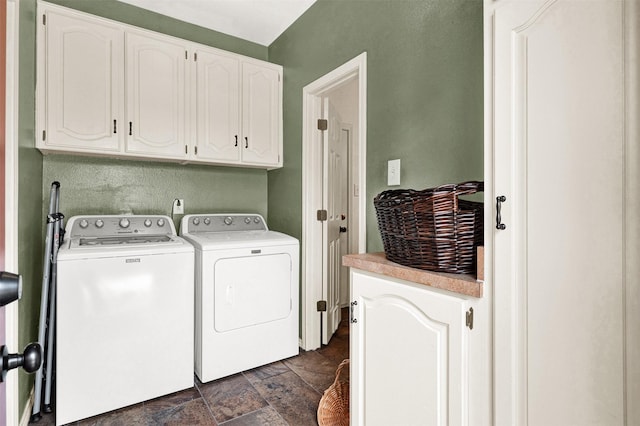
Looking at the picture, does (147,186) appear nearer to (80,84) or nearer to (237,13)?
(80,84)

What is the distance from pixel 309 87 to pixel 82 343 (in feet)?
7.20

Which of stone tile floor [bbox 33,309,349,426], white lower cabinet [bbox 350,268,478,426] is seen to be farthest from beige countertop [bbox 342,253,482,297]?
stone tile floor [bbox 33,309,349,426]

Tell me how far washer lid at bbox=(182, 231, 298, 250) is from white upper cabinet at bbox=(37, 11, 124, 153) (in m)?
0.82

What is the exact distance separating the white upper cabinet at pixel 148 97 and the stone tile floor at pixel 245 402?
1.60 meters

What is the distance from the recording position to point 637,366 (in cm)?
65

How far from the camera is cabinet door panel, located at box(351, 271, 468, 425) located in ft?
3.22

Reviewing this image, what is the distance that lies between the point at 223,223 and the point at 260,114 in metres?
0.98

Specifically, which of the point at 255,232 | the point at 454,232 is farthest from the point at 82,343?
the point at 454,232

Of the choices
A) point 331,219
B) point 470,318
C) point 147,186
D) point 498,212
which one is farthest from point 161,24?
point 470,318

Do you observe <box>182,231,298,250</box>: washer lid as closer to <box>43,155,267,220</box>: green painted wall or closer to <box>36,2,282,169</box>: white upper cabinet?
<box>43,155,267,220</box>: green painted wall

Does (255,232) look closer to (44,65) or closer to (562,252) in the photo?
(44,65)

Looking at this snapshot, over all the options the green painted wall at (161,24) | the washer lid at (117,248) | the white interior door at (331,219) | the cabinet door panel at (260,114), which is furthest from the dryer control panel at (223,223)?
the green painted wall at (161,24)

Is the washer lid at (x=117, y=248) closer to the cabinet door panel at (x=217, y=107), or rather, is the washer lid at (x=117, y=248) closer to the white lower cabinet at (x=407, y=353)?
the cabinet door panel at (x=217, y=107)

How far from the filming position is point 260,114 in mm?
2768
